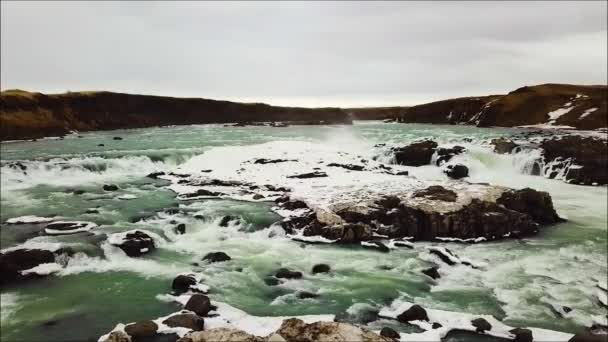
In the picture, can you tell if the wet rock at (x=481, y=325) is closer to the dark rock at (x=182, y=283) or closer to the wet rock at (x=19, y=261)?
the dark rock at (x=182, y=283)

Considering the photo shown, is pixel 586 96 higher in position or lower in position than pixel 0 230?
higher

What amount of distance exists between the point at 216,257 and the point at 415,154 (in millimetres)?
22839

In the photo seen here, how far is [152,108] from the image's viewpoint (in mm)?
82250

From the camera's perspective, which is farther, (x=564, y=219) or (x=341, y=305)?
(x=564, y=219)

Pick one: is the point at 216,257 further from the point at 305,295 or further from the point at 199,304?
the point at 305,295

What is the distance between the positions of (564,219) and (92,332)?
18730 millimetres

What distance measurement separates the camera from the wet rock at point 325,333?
4895 mm

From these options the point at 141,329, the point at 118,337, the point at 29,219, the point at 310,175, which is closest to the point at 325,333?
the point at 118,337

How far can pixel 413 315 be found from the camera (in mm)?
10773

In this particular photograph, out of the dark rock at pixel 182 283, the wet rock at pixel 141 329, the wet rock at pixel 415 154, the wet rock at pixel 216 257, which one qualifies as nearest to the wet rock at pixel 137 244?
the wet rock at pixel 216 257

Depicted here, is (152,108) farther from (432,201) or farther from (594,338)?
(594,338)

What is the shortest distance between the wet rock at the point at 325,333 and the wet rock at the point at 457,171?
2758cm

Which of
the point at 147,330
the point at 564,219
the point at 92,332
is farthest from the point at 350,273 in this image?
the point at 564,219

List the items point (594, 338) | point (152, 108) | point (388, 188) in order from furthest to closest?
point (152, 108) → point (388, 188) → point (594, 338)
